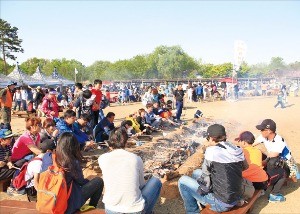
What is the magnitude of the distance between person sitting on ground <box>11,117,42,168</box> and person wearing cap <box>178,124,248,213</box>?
2950mm

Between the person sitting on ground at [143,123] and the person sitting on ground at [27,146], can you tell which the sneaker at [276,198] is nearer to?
the person sitting on ground at [27,146]

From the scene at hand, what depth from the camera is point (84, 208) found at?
3.92m

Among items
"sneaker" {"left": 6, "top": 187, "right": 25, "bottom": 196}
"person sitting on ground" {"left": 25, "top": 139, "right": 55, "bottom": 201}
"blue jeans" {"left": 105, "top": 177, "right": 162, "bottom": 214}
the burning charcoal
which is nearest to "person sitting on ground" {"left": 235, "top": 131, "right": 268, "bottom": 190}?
the burning charcoal

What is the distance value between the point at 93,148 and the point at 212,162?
16.0 feet

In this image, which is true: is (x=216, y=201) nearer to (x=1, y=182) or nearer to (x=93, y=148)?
(x=1, y=182)

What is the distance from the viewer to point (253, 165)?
4637mm

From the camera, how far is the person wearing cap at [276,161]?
16.4ft

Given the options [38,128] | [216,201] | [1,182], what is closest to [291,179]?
[216,201]

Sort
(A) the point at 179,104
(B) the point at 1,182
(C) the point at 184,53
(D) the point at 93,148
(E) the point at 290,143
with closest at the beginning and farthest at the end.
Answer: (B) the point at 1,182 < (D) the point at 93,148 < (E) the point at 290,143 < (A) the point at 179,104 < (C) the point at 184,53

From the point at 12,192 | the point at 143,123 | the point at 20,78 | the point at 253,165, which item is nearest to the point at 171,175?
the point at 253,165

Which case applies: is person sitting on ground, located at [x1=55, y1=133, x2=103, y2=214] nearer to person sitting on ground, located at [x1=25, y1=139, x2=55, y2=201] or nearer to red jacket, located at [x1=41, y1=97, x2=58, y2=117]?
person sitting on ground, located at [x1=25, y1=139, x2=55, y2=201]

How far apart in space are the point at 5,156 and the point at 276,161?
466 cm

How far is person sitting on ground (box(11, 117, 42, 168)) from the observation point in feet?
17.5

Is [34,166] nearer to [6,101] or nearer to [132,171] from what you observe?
[132,171]
